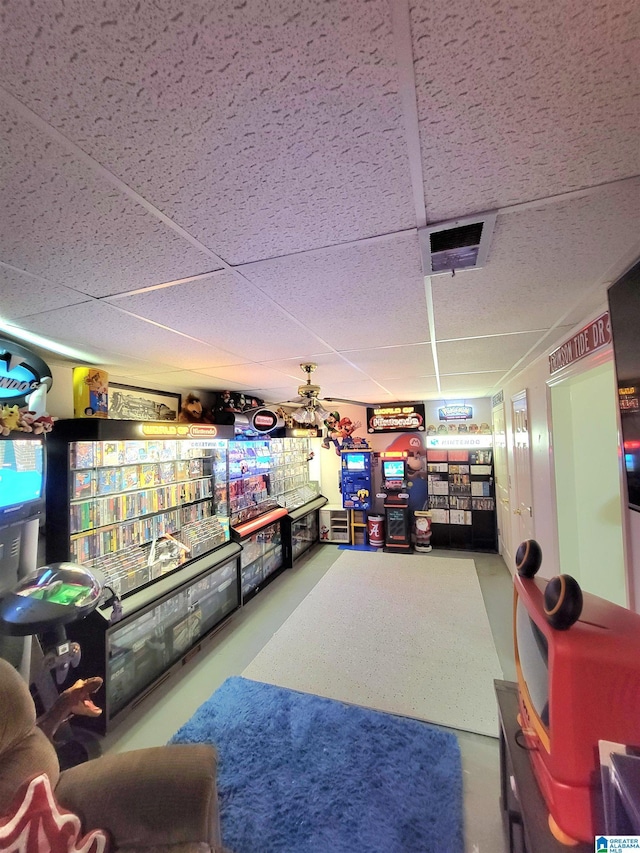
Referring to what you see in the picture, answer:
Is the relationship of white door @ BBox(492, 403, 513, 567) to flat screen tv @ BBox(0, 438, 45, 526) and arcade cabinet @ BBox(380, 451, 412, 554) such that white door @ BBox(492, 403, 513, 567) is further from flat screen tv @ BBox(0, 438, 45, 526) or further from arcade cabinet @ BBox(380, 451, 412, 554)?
flat screen tv @ BBox(0, 438, 45, 526)

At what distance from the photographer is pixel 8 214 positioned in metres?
0.81

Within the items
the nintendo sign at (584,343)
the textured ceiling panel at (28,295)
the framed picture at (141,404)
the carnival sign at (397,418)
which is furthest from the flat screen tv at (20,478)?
the carnival sign at (397,418)

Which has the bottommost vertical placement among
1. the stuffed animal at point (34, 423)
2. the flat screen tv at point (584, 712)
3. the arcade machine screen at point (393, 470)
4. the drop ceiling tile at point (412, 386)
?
the flat screen tv at point (584, 712)

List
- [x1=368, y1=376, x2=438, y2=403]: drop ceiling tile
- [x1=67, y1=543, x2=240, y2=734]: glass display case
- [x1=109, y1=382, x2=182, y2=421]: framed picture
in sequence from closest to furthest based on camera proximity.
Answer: [x1=67, y1=543, x2=240, y2=734]: glass display case
[x1=109, y1=382, x2=182, y2=421]: framed picture
[x1=368, y1=376, x2=438, y2=403]: drop ceiling tile

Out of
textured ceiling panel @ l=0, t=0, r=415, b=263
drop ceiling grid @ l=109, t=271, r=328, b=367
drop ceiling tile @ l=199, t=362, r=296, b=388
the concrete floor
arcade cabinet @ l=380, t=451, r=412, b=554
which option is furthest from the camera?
arcade cabinet @ l=380, t=451, r=412, b=554

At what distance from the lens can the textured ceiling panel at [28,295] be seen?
114 centimetres

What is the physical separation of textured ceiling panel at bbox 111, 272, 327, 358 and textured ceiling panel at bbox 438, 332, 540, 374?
0.97 meters

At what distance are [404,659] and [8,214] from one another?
340 centimetres

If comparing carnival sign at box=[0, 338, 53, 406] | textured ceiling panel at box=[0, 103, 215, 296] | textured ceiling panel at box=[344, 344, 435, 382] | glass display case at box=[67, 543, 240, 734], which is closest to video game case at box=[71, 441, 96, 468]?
carnival sign at box=[0, 338, 53, 406]

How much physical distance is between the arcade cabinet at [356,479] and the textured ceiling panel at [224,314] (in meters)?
3.88

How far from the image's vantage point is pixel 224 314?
152cm

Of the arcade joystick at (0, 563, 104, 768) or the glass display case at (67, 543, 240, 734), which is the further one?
the glass display case at (67, 543, 240, 734)

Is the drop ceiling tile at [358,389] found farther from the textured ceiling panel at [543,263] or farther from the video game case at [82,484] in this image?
the video game case at [82,484]

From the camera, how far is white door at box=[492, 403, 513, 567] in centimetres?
418
